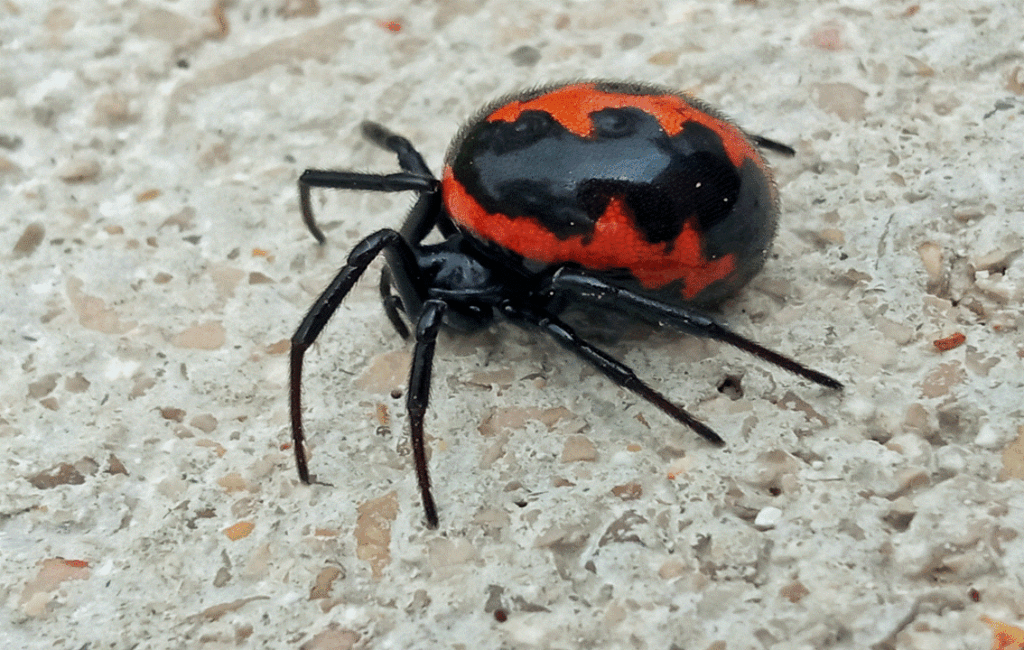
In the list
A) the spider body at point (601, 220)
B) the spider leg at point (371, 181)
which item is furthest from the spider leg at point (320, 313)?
the spider leg at point (371, 181)

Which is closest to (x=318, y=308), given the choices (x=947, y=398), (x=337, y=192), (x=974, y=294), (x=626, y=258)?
(x=626, y=258)

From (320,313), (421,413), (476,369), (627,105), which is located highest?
(627,105)

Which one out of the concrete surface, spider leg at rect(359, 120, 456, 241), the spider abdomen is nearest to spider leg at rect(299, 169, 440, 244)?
spider leg at rect(359, 120, 456, 241)

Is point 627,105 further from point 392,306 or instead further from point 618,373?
point 392,306

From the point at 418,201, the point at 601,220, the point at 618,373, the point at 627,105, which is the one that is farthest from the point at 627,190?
the point at 418,201

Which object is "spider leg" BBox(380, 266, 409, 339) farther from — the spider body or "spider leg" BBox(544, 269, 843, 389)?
"spider leg" BBox(544, 269, 843, 389)

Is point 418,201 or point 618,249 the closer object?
point 618,249

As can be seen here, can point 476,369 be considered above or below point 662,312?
below

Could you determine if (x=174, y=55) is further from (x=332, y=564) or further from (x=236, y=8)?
(x=332, y=564)
